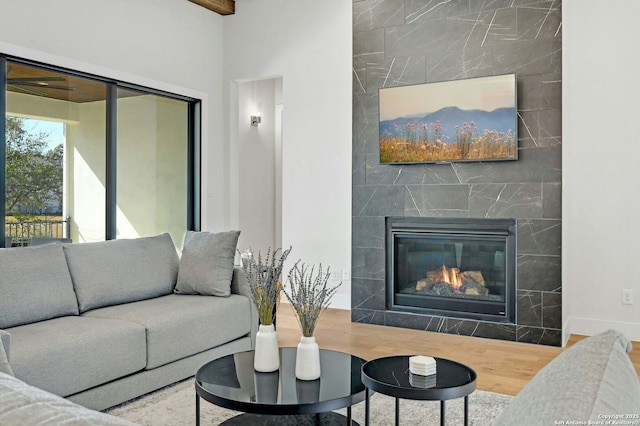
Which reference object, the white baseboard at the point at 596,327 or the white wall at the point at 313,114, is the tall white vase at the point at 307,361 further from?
the white wall at the point at 313,114

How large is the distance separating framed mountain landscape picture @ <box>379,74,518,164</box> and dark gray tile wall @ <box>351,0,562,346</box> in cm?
8

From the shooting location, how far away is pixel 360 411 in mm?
2883

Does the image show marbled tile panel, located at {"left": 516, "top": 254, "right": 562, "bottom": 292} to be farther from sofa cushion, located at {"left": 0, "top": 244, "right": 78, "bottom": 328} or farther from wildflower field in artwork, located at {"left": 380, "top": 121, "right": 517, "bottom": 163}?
sofa cushion, located at {"left": 0, "top": 244, "right": 78, "bottom": 328}

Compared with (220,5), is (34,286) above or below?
below

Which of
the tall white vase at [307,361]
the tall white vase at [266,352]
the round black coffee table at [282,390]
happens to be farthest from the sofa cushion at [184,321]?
the tall white vase at [307,361]

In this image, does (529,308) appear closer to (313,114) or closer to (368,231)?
(368,231)

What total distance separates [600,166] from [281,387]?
336 centimetres

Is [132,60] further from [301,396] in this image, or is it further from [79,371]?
[301,396]

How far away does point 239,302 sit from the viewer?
3.77 metres

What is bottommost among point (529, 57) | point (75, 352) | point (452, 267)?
point (75, 352)

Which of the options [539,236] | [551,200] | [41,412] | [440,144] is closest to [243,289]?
[440,144]

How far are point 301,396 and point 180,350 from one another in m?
1.28

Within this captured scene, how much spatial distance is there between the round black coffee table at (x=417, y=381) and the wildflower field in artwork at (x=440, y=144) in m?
2.40

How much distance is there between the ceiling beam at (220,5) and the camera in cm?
573
